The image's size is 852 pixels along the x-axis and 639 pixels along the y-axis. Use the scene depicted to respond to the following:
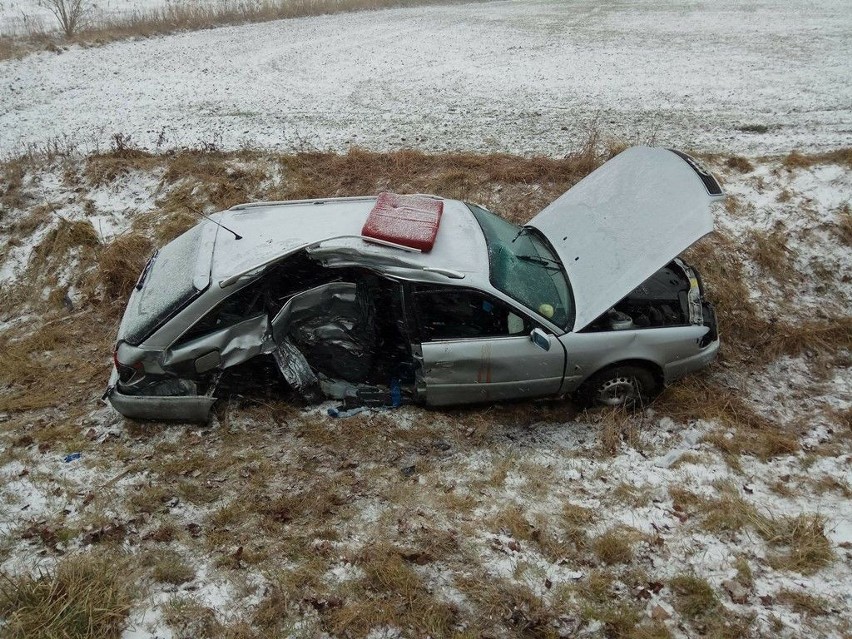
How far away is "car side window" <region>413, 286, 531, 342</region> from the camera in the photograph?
4516 millimetres

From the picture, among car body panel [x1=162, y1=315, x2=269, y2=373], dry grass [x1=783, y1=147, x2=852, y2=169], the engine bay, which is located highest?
dry grass [x1=783, y1=147, x2=852, y2=169]

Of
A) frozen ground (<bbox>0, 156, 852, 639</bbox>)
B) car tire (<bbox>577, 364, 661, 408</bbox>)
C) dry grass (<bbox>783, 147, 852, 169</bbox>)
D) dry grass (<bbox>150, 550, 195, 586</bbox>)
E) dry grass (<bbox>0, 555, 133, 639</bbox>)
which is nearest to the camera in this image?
dry grass (<bbox>0, 555, 133, 639</bbox>)

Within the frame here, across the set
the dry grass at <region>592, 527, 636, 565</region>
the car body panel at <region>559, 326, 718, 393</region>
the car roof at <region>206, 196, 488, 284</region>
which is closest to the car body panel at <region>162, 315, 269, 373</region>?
the car roof at <region>206, 196, 488, 284</region>

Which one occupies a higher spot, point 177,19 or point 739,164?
point 177,19

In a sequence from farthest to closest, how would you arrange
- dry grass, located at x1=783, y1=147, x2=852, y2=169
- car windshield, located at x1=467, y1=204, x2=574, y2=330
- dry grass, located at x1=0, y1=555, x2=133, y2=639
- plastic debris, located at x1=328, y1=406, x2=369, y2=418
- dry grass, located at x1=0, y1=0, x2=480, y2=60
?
dry grass, located at x1=0, y1=0, x2=480, y2=60
dry grass, located at x1=783, y1=147, x2=852, y2=169
plastic debris, located at x1=328, y1=406, x2=369, y2=418
car windshield, located at x1=467, y1=204, x2=574, y2=330
dry grass, located at x1=0, y1=555, x2=133, y2=639

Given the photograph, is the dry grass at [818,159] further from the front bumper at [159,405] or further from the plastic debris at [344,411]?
the front bumper at [159,405]

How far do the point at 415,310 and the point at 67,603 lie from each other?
2944 mm

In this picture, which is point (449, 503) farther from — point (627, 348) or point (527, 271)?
point (527, 271)

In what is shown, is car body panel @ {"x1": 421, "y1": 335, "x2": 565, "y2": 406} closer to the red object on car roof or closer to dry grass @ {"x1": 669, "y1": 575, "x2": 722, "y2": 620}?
the red object on car roof

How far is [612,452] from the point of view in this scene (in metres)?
4.63

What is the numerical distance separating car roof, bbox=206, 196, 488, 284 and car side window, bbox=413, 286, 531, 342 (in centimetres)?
18

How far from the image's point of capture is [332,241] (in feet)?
14.8

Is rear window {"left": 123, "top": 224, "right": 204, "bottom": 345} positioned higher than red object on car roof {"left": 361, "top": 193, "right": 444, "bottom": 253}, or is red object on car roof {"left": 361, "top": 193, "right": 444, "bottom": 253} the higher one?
red object on car roof {"left": 361, "top": 193, "right": 444, "bottom": 253}

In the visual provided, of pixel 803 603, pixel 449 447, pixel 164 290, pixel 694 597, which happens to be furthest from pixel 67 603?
pixel 803 603
